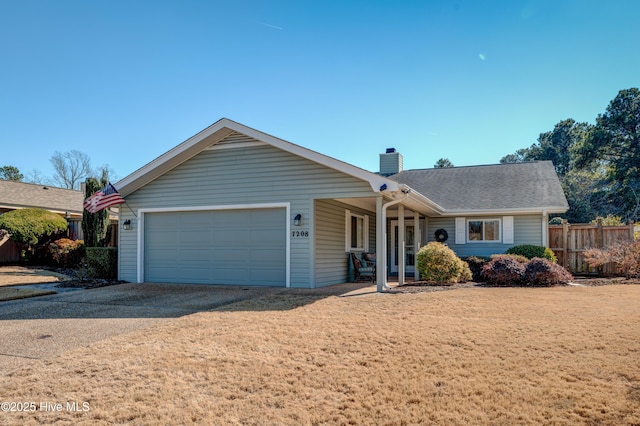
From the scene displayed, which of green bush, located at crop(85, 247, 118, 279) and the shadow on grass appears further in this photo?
green bush, located at crop(85, 247, 118, 279)

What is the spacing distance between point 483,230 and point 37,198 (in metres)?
20.3

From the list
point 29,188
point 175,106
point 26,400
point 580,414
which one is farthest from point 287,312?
point 29,188

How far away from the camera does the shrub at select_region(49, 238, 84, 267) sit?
56.5ft

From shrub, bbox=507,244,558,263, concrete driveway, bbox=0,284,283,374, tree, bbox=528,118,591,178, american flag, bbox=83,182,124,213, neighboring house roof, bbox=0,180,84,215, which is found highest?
tree, bbox=528,118,591,178

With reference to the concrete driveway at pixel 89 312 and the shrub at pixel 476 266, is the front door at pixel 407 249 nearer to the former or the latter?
the shrub at pixel 476 266

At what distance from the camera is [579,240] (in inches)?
598

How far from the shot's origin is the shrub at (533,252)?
1421 centimetres

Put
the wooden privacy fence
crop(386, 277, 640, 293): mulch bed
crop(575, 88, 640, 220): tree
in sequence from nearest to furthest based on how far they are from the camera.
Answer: crop(386, 277, 640, 293): mulch bed → the wooden privacy fence → crop(575, 88, 640, 220): tree

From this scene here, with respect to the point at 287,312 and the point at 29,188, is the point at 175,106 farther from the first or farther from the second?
the point at 287,312

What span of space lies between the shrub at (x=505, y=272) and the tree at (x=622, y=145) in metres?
18.3

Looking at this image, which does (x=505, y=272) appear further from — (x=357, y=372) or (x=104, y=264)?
(x=104, y=264)

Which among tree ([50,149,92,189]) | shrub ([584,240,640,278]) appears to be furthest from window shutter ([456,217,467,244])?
tree ([50,149,92,189])

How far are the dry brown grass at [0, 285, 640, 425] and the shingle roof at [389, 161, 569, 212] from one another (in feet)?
30.0

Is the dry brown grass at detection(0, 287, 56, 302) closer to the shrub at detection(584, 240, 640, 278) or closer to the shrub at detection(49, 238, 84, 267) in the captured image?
the shrub at detection(49, 238, 84, 267)
